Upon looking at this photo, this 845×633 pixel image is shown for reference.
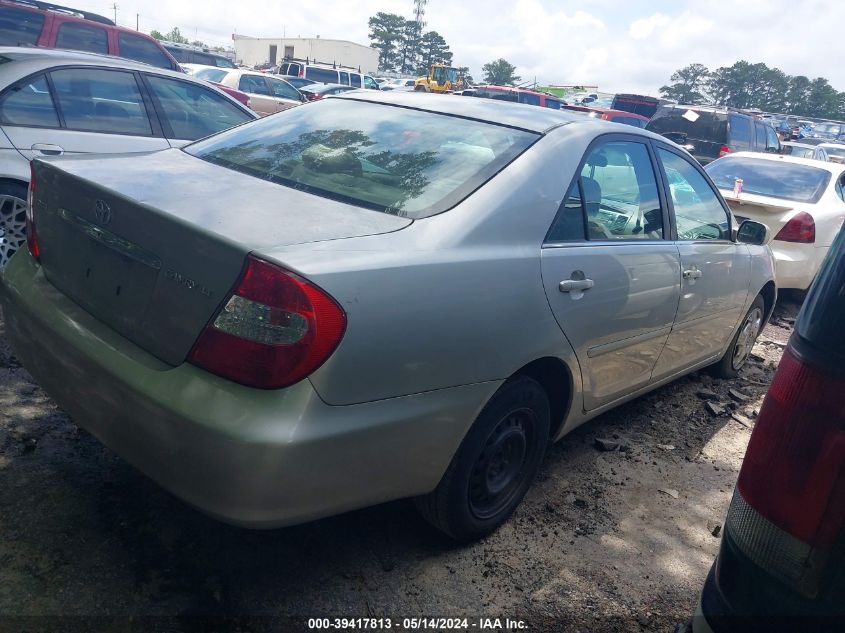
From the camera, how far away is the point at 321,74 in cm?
2812

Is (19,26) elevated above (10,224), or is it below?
above

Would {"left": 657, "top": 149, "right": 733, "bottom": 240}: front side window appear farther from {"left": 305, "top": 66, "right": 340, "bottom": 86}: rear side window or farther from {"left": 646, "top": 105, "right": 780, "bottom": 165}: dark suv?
{"left": 305, "top": 66, "right": 340, "bottom": 86}: rear side window

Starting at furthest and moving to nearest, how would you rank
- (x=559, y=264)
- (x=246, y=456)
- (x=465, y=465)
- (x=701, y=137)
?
(x=701, y=137), (x=559, y=264), (x=465, y=465), (x=246, y=456)

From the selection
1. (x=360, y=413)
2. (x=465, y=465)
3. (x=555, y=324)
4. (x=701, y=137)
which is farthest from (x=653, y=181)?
(x=701, y=137)

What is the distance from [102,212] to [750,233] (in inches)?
144

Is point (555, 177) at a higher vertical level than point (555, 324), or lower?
higher

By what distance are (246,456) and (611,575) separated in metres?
1.60

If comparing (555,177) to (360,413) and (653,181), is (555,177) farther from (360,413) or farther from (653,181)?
(360,413)

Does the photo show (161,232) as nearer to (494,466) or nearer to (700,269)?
(494,466)

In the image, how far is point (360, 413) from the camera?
6.82ft

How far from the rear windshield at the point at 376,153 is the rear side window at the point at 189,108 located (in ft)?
8.19

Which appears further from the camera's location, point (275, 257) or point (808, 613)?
point (275, 257)

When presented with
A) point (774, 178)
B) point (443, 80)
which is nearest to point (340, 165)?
point (774, 178)

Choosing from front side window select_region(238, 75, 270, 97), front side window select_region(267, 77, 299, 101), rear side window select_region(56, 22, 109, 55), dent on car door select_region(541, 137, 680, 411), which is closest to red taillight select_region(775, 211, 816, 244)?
dent on car door select_region(541, 137, 680, 411)
